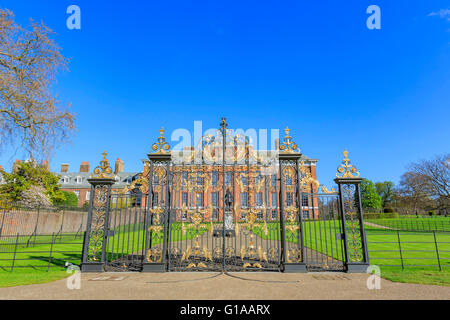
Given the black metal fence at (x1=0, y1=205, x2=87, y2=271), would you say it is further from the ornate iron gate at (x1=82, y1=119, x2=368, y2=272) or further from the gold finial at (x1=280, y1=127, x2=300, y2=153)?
the gold finial at (x1=280, y1=127, x2=300, y2=153)

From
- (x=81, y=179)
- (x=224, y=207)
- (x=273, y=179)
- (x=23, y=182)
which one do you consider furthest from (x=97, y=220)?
(x=81, y=179)

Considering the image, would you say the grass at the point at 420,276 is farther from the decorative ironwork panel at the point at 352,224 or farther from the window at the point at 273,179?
the window at the point at 273,179

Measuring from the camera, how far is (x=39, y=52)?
34.4ft

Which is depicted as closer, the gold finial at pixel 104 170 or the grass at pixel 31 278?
the grass at pixel 31 278

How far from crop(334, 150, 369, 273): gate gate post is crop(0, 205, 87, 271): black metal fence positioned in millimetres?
10026

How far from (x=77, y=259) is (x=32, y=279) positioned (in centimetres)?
383

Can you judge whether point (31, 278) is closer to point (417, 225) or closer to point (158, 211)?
point (158, 211)

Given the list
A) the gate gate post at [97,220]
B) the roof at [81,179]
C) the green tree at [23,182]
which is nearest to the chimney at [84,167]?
the roof at [81,179]

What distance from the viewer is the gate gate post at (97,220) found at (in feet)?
25.2

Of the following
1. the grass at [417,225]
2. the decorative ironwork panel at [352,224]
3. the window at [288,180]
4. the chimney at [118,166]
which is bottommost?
the grass at [417,225]

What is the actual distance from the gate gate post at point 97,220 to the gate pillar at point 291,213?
579cm

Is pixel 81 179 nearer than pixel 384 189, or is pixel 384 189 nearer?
pixel 81 179

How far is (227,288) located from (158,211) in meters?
3.44

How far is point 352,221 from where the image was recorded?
7848 mm
